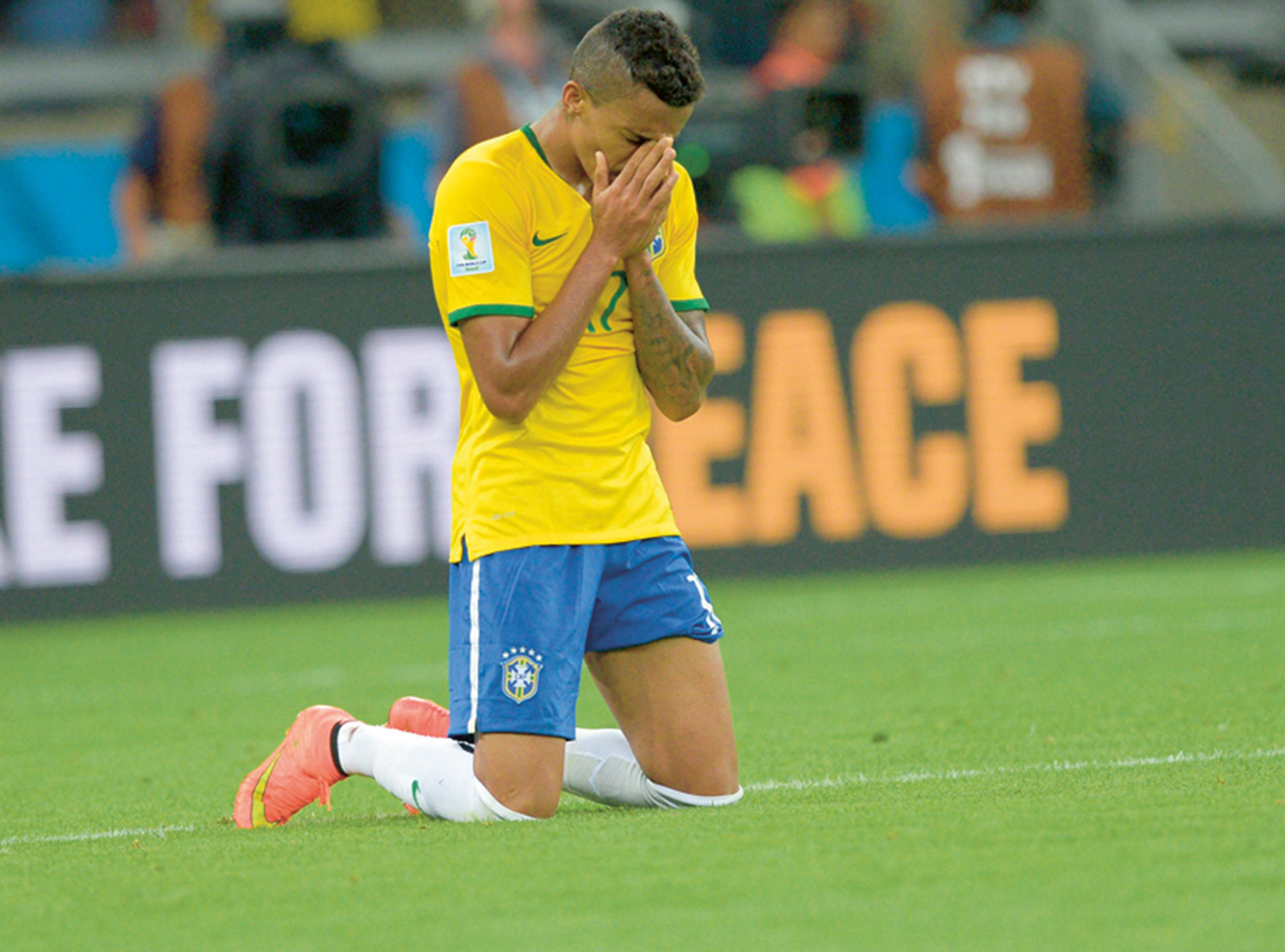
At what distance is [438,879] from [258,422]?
5979mm

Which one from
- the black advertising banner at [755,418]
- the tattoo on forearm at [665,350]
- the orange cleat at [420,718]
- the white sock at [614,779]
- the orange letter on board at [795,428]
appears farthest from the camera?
the orange letter on board at [795,428]

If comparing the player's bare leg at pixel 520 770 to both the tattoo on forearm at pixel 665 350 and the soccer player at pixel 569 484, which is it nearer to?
the soccer player at pixel 569 484

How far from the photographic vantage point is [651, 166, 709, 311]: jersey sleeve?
4652 mm

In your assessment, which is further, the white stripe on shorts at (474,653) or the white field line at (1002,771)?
the white field line at (1002,771)

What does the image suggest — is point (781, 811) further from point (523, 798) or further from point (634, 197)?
point (634, 197)

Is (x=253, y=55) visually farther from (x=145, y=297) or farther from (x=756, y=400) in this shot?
(x=756, y=400)

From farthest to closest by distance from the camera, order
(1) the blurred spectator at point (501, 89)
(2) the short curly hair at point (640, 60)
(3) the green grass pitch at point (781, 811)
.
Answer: (1) the blurred spectator at point (501, 89)
(2) the short curly hair at point (640, 60)
(3) the green grass pitch at point (781, 811)

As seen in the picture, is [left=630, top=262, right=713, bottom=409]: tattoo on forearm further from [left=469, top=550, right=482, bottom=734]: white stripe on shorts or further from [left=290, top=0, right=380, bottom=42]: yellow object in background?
[left=290, top=0, right=380, bottom=42]: yellow object in background

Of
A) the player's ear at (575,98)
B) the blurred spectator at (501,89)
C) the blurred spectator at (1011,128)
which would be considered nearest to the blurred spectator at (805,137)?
the blurred spectator at (1011,128)

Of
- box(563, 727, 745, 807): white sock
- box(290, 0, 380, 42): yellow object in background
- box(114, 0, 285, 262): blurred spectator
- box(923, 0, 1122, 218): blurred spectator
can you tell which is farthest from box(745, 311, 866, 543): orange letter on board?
box(563, 727, 745, 807): white sock

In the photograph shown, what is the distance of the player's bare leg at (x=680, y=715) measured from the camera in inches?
178

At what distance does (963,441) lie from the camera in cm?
1005

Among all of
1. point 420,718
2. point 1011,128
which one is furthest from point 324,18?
point 420,718

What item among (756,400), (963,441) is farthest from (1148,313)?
Result: (756,400)
